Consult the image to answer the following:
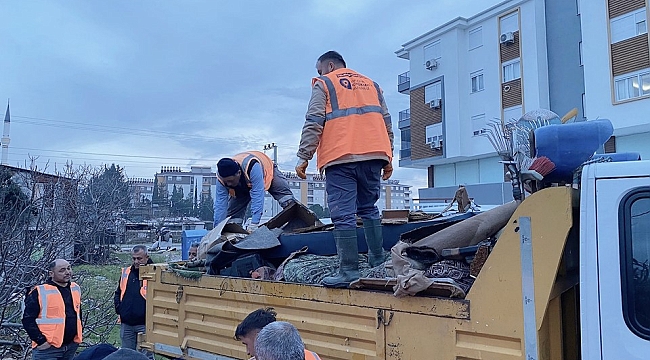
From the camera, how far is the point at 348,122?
3527mm

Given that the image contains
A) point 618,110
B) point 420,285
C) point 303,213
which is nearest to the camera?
point 420,285

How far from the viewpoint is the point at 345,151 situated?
3475 millimetres

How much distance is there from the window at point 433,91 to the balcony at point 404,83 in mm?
2175

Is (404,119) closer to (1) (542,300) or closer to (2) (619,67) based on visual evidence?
(2) (619,67)

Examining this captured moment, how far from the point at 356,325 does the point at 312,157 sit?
121cm

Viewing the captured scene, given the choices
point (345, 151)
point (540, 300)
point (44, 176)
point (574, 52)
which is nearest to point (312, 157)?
point (345, 151)

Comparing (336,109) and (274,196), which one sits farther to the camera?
(274,196)

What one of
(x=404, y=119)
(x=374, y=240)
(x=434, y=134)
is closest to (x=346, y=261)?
(x=374, y=240)

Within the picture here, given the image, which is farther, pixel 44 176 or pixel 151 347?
pixel 44 176

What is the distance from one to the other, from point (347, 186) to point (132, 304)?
3436 millimetres

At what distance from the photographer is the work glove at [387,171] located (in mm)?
3810

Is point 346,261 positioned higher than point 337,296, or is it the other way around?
point 346,261

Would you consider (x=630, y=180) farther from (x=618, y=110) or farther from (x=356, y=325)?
(x=618, y=110)

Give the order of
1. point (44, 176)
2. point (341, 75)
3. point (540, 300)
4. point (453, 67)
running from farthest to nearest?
point (453, 67)
point (44, 176)
point (341, 75)
point (540, 300)
